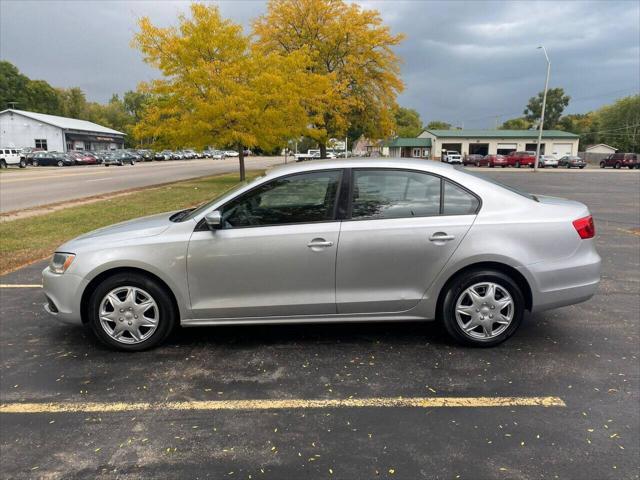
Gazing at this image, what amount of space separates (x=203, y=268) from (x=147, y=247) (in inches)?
19.4

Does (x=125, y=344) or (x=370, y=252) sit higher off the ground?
(x=370, y=252)

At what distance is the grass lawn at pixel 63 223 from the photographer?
7969mm

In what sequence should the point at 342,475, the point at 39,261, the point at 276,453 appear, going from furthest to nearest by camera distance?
1. the point at 39,261
2. the point at 276,453
3. the point at 342,475

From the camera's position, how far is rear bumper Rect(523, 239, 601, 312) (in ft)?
12.8

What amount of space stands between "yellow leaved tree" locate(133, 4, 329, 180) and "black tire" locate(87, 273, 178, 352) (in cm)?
1695

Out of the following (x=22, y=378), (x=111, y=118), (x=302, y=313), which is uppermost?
(x=111, y=118)

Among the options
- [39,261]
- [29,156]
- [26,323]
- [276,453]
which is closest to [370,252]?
[276,453]

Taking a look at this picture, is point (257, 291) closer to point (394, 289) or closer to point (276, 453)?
point (394, 289)

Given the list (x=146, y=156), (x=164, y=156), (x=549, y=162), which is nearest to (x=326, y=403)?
(x=549, y=162)

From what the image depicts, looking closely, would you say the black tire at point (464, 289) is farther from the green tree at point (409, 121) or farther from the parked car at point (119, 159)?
the green tree at point (409, 121)

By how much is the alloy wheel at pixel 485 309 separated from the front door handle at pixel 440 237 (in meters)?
0.46

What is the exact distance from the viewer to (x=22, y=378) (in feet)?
11.7

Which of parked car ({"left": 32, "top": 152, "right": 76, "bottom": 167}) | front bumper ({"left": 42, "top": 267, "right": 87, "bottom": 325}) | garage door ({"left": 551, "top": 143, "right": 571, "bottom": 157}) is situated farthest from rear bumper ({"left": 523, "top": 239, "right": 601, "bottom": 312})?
garage door ({"left": 551, "top": 143, "right": 571, "bottom": 157})

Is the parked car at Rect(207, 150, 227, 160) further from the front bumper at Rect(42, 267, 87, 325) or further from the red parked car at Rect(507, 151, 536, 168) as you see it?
the front bumper at Rect(42, 267, 87, 325)
